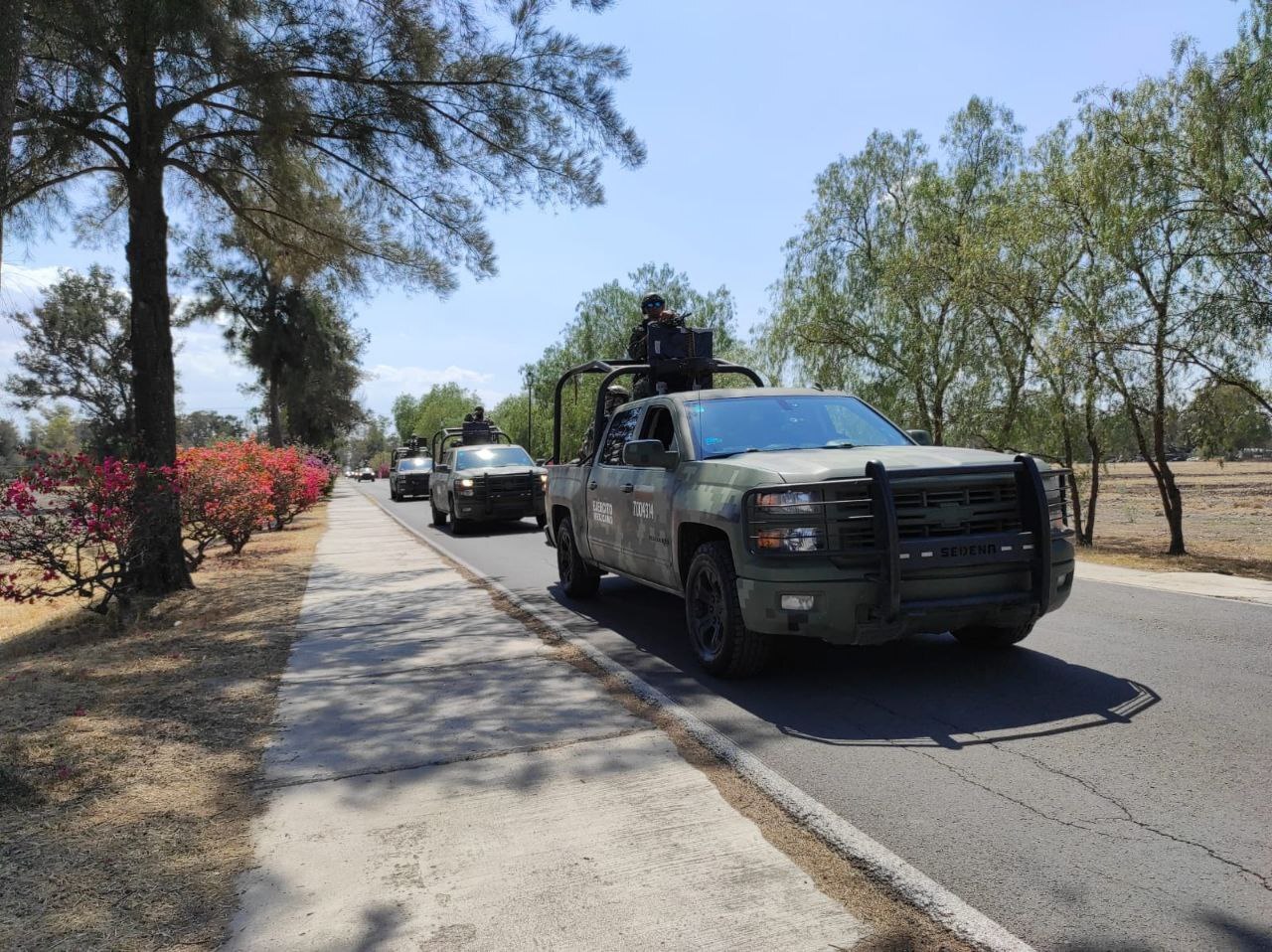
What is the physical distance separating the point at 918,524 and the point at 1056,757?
1393 millimetres

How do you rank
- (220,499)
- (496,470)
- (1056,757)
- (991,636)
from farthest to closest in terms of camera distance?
(496,470) → (220,499) → (991,636) → (1056,757)

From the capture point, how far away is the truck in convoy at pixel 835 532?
195 inches

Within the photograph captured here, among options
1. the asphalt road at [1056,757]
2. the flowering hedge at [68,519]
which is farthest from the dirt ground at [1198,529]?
the flowering hedge at [68,519]

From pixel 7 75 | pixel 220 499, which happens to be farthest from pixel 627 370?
pixel 220 499

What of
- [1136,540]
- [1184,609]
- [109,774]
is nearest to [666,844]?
[109,774]

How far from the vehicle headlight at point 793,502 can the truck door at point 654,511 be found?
132 cm

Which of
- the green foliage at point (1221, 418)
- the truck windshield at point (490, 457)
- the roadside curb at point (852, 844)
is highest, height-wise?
the green foliage at point (1221, 418)

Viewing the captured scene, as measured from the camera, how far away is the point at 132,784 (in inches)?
165

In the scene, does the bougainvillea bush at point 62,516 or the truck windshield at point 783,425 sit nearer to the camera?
the truck windshield at point 783,425

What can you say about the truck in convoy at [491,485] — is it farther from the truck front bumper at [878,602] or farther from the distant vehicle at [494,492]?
the truck front bumper at [878,602]

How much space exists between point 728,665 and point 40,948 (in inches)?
147

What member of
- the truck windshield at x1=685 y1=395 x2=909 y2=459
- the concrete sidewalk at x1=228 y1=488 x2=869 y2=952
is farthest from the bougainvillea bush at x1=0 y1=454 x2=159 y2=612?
the truck windshield at x1=685 y1=395 x2=909 y2=459

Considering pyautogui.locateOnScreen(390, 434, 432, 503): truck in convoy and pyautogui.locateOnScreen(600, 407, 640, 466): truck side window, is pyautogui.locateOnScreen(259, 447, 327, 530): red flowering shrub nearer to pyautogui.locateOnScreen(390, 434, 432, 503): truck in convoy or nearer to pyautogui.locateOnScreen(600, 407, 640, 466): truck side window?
pyautogui.locateOnScreen(390, 434, 432, 503): truck in convoy

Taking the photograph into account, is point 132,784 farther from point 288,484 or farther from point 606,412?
point 288,484
